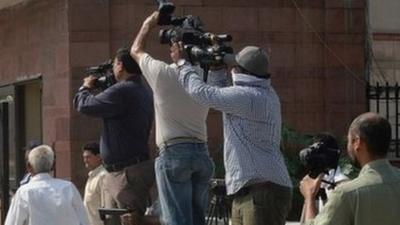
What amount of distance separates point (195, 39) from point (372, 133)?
256 centimetres

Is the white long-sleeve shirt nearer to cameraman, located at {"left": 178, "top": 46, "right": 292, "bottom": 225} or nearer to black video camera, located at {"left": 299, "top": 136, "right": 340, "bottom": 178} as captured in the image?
cameraman, located at {"left": 178, "top": 46, "right": 292, "bottom": 225}

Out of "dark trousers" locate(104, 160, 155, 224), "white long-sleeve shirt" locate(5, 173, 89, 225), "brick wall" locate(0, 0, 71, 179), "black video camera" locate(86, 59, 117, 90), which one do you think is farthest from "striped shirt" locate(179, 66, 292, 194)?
"brick wall" locate(0, 0, 71, 179)

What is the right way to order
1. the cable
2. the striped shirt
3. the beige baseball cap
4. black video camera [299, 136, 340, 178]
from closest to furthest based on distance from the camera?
black video camera [299, 136, 340, 178] → the striped shirt → the beige baseball cap → the cable

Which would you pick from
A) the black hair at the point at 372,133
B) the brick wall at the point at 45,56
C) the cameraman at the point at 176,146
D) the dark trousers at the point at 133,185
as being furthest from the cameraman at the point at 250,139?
the brick wall at the point at 45,56

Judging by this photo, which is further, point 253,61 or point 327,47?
point 327,47

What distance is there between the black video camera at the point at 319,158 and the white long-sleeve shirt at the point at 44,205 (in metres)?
2.95

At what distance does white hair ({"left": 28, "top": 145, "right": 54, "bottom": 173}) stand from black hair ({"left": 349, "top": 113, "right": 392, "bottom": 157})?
12.5 feet

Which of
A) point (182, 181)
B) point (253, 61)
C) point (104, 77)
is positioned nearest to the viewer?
point (253, 61)

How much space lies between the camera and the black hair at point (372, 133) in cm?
447

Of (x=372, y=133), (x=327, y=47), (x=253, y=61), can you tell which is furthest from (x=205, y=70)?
(x=327, y=47)

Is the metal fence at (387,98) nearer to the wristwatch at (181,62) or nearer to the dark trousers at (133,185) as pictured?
the dark trousers at (133,185)

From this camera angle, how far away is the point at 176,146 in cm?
707

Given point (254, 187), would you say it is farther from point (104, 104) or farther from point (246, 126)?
point (104, 104)

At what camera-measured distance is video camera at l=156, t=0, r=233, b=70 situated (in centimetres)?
657
